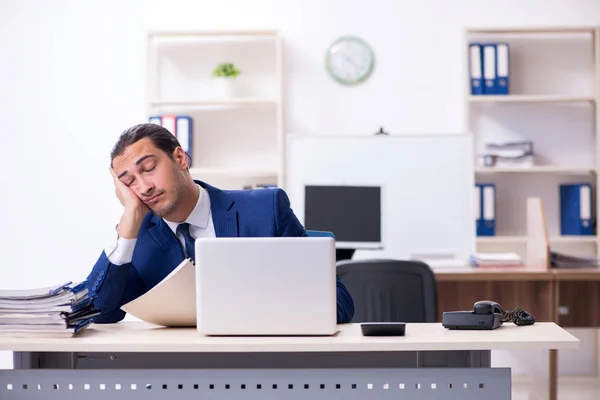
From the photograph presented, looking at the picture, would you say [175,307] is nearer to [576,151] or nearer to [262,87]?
Answer: [262,87]

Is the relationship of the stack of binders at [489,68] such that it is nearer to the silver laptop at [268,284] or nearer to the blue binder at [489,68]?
the blue binder at [489,68]

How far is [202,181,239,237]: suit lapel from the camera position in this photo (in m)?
2.24

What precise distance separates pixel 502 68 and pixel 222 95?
173cm

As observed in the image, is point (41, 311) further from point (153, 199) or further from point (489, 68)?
point (489, 68)

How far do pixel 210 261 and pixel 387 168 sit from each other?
10.4 ft

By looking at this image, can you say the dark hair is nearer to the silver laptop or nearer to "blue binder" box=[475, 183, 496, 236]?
the silver laptop

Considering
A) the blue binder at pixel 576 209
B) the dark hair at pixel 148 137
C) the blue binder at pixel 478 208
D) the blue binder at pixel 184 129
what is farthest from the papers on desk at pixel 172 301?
the blue binder at pixel 576 209

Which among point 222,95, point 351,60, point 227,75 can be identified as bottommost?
point 222,95

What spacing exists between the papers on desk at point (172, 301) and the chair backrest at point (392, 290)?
123 centimetres

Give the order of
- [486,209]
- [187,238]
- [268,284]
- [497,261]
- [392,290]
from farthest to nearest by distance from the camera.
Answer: [486,209] < [497,261] < [392,290] < [187,238] < [268,284]

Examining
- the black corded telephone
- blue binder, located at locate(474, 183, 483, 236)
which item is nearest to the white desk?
the black corded telephone

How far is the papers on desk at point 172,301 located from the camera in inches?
69.6

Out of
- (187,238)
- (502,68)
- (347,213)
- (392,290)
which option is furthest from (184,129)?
(187,238)

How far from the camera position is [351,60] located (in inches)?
203
